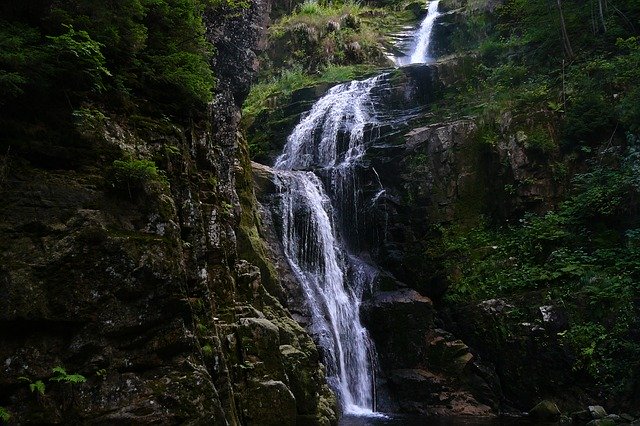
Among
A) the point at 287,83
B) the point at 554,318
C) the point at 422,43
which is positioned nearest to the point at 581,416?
the point at 554,318

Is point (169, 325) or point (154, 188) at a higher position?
point (154, 188)

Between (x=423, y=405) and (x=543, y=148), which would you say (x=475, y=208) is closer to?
(x=543, y=148)

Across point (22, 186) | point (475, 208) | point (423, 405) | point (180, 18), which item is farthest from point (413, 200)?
point (22, 186)

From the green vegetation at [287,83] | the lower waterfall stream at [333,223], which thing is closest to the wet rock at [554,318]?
the lower waterfall stream at [333,223]

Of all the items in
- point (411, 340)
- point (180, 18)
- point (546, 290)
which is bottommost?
point (411, 340)

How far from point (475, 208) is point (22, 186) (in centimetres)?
1448

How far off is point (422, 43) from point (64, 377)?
28.0m

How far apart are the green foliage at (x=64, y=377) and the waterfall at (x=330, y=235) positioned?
9.06 meters

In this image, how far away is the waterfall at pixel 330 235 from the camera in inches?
546

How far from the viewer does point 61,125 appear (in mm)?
5887

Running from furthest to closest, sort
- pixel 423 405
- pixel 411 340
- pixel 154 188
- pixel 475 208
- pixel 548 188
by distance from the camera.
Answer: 1. pixel 475 208
2. pixel 548 188
3. pixel 411 340
4. pixel 423 405
5. pixel 154 188

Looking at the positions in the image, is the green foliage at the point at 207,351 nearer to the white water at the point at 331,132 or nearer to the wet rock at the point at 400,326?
the wet rock at the point at 400,326

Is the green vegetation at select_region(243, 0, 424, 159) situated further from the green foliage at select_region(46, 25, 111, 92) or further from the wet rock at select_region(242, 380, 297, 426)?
the green foliage at select_region(46, 25, 111, 92)

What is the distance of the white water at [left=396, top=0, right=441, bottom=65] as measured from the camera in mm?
27906
